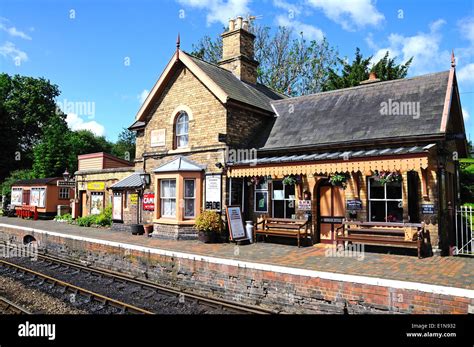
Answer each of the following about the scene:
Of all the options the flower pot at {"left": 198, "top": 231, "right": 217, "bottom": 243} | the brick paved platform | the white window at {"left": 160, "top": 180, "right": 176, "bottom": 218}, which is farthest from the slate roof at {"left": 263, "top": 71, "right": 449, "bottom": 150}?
the white window at {"left": 160, "top": 180, "right": 176, "bottom": 218}

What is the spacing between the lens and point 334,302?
23.7 feet

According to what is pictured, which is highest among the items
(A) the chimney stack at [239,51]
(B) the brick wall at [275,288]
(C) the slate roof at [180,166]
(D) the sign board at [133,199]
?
(A) the chimney stack at [239,51]

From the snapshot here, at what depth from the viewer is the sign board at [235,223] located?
1263cm

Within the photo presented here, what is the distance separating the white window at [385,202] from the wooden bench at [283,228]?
2.30 meters

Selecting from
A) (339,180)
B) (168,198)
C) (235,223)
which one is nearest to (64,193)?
(168,198)

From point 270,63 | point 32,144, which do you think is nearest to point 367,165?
point 270,63

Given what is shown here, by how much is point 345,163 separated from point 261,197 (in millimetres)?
4387

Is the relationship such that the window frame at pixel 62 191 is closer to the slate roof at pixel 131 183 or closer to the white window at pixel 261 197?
the slate roof at pixel 131 183

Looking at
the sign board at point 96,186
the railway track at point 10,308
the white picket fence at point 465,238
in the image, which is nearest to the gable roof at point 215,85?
the sign board at point 96,186

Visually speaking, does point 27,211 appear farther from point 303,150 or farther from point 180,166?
point 303,150

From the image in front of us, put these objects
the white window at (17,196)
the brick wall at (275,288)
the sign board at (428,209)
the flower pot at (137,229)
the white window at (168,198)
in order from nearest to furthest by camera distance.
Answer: the brick wall at (275,288) → the sign board at (428,209) → the white window at (168,198) → the flower pot at (137,229) → the white window at (17,196)

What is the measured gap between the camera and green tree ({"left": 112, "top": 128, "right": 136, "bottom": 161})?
190 ft

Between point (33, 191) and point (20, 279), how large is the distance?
56.5 ft
